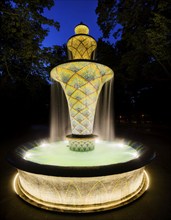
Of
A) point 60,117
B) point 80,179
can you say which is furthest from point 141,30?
point 60,117

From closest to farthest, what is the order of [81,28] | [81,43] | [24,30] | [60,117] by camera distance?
1. [81,43]
2. [81,28]
3. [24,30]
4. [60,117]

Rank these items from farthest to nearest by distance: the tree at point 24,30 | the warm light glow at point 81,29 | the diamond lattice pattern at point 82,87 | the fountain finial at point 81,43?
the tree at point 24,30
the warm light glow at point 81,29
the fountain finial at point 81,43
the diamond lattice pattern at point 82,87

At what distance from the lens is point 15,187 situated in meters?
3.17

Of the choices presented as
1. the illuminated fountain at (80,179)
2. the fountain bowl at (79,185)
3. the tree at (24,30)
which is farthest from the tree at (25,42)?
the fountain bowl at (79,185)

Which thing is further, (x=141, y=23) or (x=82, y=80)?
(x=141, y=23)

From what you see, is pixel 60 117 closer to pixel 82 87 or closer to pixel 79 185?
pixel 82 87

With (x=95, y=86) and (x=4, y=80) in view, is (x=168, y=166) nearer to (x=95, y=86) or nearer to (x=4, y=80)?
(x=95, y=86)

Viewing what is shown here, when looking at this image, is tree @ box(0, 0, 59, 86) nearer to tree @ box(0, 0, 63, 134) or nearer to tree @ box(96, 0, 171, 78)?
tree @ box(0, 0, 63, 134)

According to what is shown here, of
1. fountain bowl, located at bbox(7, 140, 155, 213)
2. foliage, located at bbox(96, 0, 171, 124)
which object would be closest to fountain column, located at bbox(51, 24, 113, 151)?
fountain bowl, located at bbox(7, 140, 155, 213)

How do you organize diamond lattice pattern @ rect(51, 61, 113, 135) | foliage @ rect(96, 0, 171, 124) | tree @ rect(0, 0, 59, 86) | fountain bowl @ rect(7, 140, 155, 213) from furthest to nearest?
foliage @ rect(96, 0, 171, 124), tree @ rect(0, 0, 59, 86), diamond lattice pattern @ rect(51, 61, 113, 135), fountain bowl @ rect(7, 140, 155, 213)

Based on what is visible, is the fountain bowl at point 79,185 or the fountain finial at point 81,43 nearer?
the fountain bowl at point 79,185

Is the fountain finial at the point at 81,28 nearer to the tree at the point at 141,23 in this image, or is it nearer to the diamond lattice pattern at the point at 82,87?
the diamond lattice pattern at the point at 82,87

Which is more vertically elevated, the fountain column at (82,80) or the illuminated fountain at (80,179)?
the fountain column at (82,80)

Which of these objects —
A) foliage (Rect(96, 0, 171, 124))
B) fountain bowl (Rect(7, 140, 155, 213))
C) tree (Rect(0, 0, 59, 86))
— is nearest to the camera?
fountain bowl (Rect(7, 140, 155, 213))
